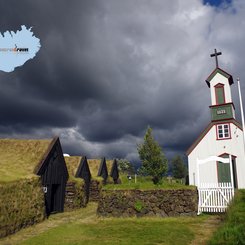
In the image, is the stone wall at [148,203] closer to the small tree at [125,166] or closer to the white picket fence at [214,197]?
the white picket fence at [214,197]

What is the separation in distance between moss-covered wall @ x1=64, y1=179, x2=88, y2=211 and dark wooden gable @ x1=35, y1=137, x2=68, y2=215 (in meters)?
0.55

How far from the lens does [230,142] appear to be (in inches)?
1000

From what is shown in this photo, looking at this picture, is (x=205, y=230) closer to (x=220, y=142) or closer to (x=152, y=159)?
(x=220, y=142)

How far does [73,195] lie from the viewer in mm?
22594

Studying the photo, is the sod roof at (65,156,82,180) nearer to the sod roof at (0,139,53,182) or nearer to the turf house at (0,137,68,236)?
the turf house at (0,137,68,236)

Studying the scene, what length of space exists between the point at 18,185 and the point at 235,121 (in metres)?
20.1

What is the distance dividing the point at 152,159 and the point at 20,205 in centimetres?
2556

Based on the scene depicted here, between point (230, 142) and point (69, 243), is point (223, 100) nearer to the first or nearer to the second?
point (230, 142)

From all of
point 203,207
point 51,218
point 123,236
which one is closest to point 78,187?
point 51,218

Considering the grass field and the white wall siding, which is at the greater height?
the white wall siding

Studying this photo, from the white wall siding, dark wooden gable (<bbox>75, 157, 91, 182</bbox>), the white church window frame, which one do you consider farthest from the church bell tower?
dark wooden gable (<bbox>75, 157, 91, 182</bbox>)

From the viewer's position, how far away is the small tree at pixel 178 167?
293ft

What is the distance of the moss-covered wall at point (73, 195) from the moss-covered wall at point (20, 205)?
18.2 ft

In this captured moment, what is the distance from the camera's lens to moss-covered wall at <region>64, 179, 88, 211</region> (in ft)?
73.4
